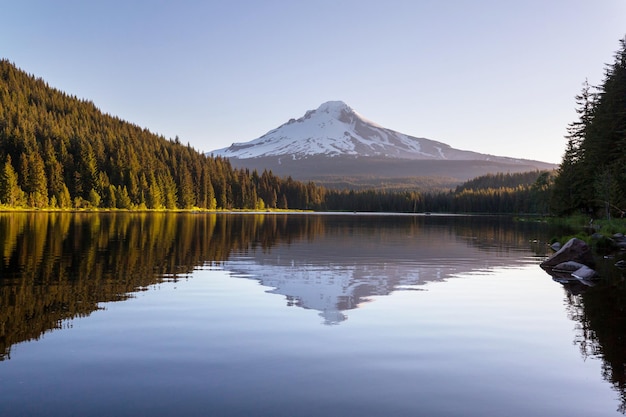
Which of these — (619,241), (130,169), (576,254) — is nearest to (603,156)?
(619,241)

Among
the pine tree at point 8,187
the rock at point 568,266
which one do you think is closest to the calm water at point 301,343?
the rock at point 568,266

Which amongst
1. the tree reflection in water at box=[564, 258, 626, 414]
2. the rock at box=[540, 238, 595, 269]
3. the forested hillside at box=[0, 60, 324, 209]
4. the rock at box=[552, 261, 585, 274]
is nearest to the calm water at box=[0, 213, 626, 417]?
the tree reflection in water at box=[564, 258, 626, 414]

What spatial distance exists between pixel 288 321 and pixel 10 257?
20715 millimetres

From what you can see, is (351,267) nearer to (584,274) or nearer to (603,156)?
(584,274)

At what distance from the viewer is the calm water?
9.45 meters

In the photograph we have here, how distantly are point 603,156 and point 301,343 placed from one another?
70487 mm

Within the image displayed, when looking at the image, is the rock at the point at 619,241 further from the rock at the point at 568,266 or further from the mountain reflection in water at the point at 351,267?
the rock at the point at 568,266

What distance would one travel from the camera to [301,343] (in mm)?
13391

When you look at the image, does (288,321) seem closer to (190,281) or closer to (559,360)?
(559,360)

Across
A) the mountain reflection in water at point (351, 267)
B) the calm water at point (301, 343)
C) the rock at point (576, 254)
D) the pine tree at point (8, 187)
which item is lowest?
the calm water at point (301, 343)

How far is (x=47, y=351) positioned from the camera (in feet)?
39.7

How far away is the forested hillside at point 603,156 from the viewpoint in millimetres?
62812

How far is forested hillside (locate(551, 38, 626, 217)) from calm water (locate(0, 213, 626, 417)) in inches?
1731

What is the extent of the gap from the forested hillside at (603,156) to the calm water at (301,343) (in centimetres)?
4398
